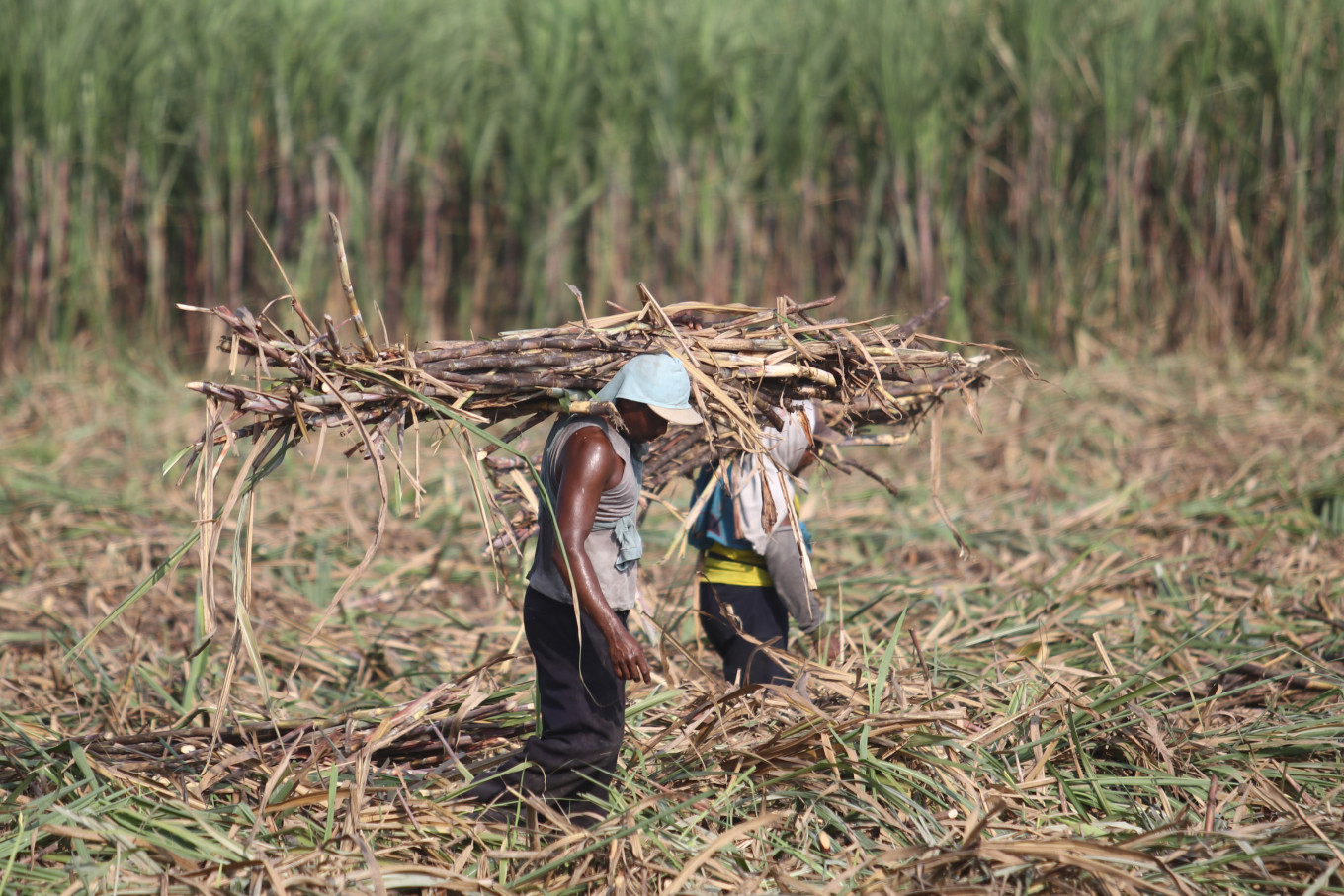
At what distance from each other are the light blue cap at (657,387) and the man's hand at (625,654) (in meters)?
0.44

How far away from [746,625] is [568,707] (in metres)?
0.74

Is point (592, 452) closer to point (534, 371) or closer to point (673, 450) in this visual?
point (534, 371)

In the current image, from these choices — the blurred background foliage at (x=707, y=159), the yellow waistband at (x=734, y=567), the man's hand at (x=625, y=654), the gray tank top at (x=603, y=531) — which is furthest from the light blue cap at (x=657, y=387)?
the blurred background foliage at (x=707, y=159)

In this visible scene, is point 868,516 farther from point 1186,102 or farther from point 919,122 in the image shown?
point 1186,102

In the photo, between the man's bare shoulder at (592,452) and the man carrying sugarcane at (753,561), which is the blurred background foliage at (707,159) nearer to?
the man carrying sugarcane at (753,561)

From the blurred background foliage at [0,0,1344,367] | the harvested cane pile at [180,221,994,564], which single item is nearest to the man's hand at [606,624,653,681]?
the harvested cane pile at [180,221,994,564]

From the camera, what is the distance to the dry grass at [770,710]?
2.29 metres

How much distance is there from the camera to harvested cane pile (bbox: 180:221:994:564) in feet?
7.25

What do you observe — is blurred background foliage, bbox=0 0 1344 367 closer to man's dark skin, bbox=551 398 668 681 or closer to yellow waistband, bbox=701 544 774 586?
yellow waistband, bbox=701 544 774 586

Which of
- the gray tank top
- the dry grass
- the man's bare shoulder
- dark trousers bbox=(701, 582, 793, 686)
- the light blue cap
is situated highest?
the light blue cap

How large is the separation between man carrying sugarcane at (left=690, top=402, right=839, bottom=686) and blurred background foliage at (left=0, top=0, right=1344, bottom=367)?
3.94m

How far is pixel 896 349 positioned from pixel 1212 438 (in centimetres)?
364

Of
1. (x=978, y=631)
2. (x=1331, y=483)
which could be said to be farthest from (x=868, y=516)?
(x=1331, y=483)

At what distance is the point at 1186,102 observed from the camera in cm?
664
